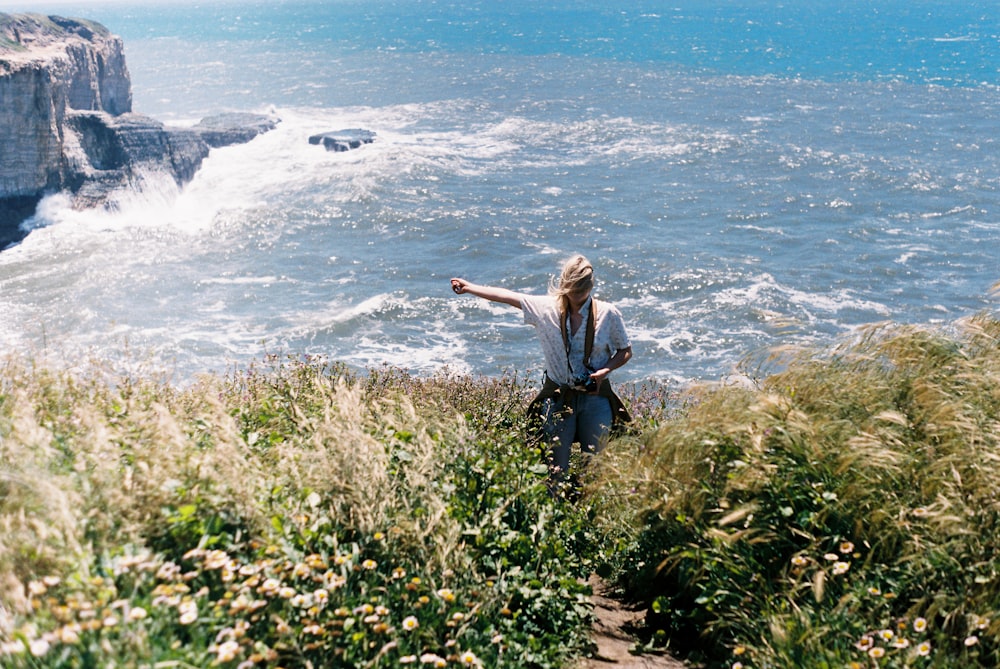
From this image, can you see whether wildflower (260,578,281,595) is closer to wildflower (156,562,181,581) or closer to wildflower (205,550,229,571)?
wildflower (205,550,229,571)

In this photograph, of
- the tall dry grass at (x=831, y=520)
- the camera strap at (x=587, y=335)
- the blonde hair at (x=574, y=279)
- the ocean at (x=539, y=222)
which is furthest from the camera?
the ocean at (x=539, y=222)

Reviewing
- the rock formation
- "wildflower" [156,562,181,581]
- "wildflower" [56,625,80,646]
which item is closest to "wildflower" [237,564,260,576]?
"wildflower" [156,562,181,581]

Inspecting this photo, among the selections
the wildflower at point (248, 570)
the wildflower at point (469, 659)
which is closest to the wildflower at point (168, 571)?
the wildflower at point (248, 570)

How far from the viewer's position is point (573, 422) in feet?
23.8

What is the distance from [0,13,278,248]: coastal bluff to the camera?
124ft

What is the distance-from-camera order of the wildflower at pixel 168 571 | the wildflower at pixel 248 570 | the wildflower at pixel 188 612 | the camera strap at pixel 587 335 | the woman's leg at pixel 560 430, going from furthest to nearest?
the woman's leg at pixel 560 430 → the camera strap at pixel 587 335 → the wildflower at pixel 248 570 → the wildflower at pixel 168 571 → the wildflower at pixel 188 612

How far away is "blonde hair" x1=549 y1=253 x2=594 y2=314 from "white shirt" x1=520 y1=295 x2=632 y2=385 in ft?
0.33

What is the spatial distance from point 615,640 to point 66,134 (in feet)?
139

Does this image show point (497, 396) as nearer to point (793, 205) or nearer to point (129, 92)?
point (793, 205)

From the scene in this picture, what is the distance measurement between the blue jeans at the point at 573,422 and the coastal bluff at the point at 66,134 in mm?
35177

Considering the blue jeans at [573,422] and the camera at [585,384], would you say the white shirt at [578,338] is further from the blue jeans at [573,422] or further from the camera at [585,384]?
the blue jeans at [573,422]

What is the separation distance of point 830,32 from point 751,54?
25966mm

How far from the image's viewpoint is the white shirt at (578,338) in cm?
707

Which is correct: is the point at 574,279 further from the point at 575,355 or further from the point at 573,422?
the point at 573,422
